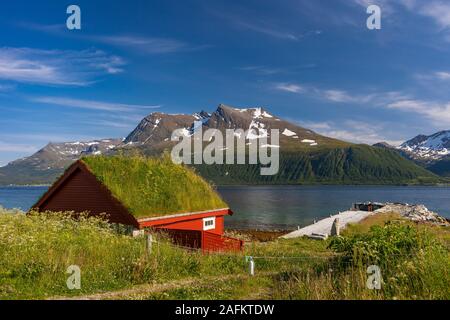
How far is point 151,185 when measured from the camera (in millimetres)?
28859

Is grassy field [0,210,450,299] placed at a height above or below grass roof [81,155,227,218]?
below

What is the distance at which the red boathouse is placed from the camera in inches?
1037

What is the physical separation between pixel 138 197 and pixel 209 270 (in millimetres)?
10895

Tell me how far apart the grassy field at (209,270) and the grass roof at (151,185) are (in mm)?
6680

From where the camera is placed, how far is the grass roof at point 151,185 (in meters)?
27.1

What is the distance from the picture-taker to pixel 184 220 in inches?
1167

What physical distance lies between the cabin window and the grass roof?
103cm

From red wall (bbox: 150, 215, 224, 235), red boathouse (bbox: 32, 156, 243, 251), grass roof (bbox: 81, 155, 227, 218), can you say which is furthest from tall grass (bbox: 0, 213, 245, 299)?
red wall (bbox: 150, 215, 224, 235)

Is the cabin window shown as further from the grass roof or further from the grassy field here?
the grassy field

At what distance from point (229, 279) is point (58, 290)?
6445 millimetres

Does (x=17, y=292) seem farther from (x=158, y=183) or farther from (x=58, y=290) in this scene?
(x=158, y=183)

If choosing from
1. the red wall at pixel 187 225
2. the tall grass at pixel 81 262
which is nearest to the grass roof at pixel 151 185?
the red wall at pixel 187 225

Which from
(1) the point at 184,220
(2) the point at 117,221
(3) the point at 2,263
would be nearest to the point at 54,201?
(2) the point at 117,221

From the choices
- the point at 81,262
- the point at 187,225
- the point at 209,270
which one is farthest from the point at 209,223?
the point at 81,262
